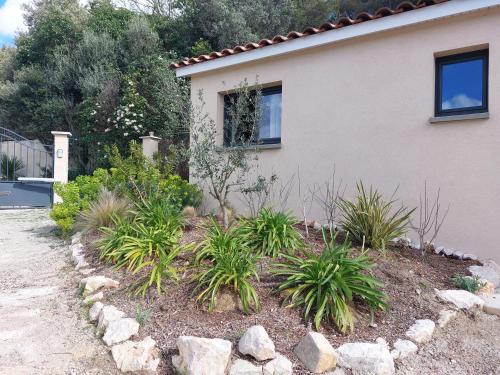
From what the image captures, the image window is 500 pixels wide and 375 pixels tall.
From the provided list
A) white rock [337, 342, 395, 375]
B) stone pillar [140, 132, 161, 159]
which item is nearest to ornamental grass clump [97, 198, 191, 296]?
white rock [337, 342, 395, 375]

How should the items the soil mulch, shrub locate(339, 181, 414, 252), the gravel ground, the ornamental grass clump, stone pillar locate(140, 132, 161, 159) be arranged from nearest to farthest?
the gravel ground
the soil mulch
the ornamental grass clump
shrub locate(339, 181, 414, 252)
stone pillar locate(140, 132, 161, 159)

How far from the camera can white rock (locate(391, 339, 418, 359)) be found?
3.34 m

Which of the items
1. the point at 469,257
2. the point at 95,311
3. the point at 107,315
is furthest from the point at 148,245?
the point at 469,257

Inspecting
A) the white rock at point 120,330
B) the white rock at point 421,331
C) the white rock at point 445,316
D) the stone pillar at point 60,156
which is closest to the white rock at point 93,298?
the white rock at point 120,330

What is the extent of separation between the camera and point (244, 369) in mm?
3115

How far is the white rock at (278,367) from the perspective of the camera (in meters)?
3.11

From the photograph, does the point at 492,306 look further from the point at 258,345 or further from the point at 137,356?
the point at 137,356

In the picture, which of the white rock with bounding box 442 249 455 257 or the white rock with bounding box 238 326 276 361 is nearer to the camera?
the white rock with bounding box 238 326 276 361

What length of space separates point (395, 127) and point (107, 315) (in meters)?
4.77

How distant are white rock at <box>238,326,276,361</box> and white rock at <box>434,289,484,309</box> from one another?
6.37ft

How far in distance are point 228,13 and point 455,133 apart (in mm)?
11192

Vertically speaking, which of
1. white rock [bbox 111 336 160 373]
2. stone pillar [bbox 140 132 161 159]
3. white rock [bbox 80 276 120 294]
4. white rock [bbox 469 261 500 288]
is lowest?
white rock [bbox 111 336 160 373]

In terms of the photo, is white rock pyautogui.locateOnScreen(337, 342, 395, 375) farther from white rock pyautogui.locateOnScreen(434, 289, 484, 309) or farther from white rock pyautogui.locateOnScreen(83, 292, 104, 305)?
white rock pyautogui.locateOnScreen(83, 292, 104, 305)

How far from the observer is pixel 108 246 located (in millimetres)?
5406
